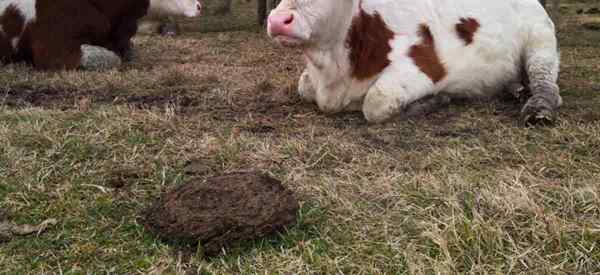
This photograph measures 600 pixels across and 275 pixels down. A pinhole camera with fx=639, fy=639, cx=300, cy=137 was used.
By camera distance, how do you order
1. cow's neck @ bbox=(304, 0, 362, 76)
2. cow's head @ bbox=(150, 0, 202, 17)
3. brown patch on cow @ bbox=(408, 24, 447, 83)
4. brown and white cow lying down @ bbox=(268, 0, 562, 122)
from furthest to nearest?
cow's head @ bbox=(150, 0, 202, 17), brown patch on cow @ bbox=(408, 24, 447, 83), cow's neck @ bbox=(304, 0, 362, 76), brown and white cow lying down @ bbox=(268, 0, 562, 122)

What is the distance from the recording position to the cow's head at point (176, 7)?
24.6 feet

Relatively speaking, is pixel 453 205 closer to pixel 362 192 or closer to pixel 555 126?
pixel 362 192

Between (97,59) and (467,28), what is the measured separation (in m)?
3.72

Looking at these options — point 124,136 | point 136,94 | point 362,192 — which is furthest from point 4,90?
point 362,192

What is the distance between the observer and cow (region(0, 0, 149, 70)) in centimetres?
643

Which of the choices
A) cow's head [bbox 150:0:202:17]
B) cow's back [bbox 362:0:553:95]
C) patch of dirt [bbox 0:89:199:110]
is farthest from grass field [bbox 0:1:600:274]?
cow's head [bbox 150:0:202:17]

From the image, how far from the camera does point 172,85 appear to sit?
554cm

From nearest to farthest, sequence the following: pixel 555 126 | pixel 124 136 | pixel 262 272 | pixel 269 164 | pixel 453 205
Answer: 1. pixel 262 272
2. pixel 453 205
3. pixel 269 164
4. pixel 124 136
5. pixel 555 126

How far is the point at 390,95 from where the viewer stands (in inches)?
164

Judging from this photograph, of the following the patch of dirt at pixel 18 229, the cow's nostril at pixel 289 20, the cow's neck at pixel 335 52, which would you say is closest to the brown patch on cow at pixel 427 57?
the cow's neck at pixel 335 52

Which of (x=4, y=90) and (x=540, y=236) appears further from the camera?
(x=4, y=90)

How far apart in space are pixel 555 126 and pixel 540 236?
1.81m

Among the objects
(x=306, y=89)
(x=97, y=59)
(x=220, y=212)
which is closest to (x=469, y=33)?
(x=306, y=89)

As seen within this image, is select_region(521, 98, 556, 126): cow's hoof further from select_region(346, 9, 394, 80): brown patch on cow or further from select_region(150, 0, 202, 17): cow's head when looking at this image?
select_region(150, 0, 202, 17): cow's head
